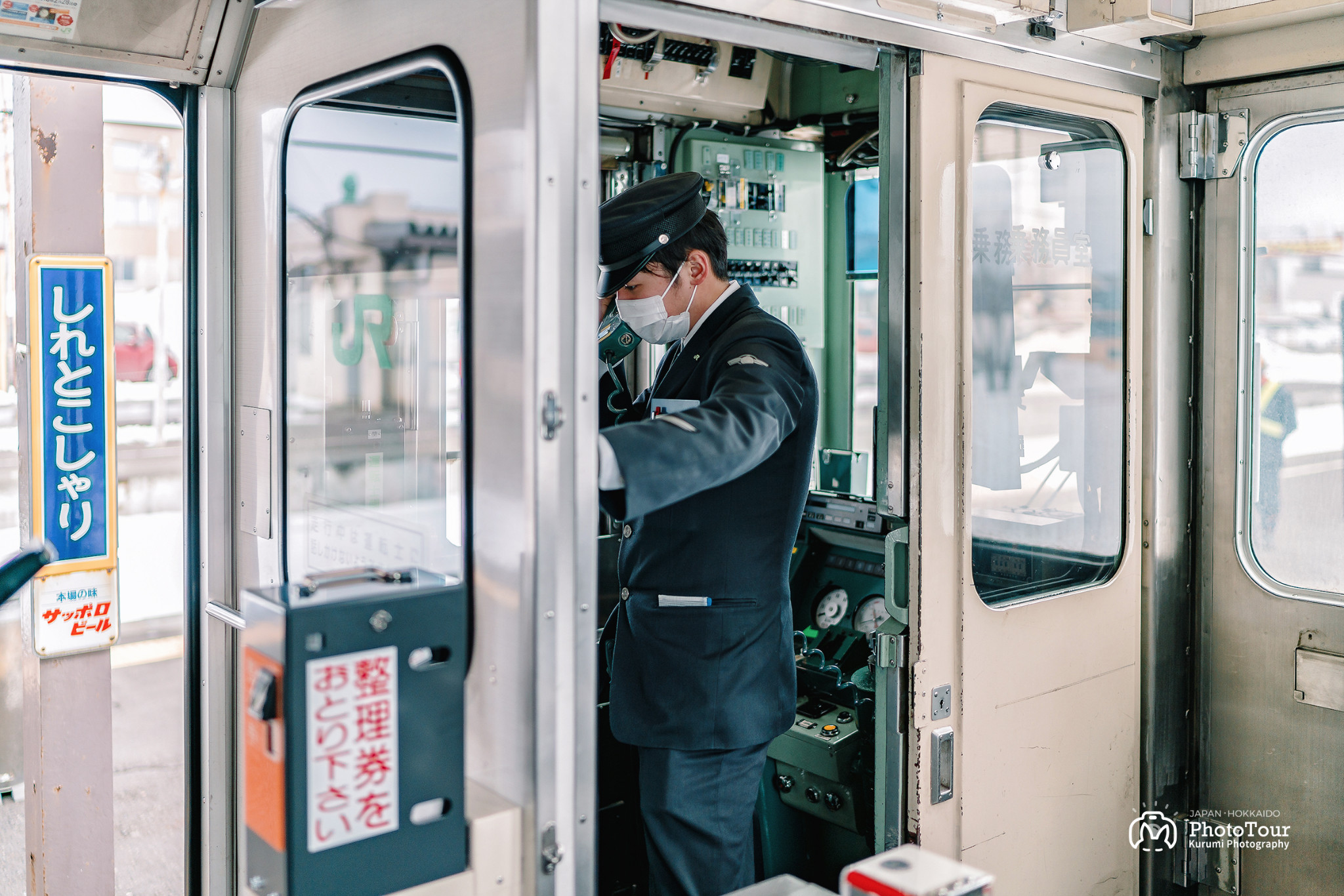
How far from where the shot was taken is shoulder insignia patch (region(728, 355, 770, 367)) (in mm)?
2396

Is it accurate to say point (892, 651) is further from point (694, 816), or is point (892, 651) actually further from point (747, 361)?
point (747, 361)

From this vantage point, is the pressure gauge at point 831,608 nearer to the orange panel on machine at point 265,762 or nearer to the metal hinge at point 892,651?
the metal hinge at point 892,651

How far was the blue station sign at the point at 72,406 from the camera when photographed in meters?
2.87

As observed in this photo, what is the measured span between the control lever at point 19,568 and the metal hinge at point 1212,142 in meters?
3.03

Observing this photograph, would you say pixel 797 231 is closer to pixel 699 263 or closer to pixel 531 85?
pixel 699 263

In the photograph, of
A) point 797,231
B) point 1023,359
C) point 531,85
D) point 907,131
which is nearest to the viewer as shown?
point 531,85

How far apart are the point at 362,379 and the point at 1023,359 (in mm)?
1685

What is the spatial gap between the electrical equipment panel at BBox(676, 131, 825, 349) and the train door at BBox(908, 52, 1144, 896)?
4.05 feet

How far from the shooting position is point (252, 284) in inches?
110

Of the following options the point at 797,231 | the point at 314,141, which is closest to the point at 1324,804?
the point at 797,231

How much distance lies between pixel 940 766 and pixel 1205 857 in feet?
4.07

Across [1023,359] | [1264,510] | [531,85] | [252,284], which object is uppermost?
[531,85]

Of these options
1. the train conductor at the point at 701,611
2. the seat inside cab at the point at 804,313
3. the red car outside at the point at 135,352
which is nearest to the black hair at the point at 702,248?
the train conductor at the point at 701,611

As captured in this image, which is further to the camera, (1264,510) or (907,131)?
(1264,510)
